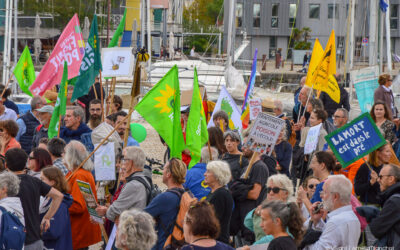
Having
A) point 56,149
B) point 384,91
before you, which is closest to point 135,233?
point 56,149

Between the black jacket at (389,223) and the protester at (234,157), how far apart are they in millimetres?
2032

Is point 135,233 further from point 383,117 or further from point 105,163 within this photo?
point 383,117

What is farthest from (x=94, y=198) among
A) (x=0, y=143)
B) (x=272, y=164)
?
(x=0, y=143)

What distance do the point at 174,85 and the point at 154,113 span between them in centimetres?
37

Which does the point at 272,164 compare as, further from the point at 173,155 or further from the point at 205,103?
the point at 205,103

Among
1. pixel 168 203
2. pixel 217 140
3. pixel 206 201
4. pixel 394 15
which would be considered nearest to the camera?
pixel 206 201

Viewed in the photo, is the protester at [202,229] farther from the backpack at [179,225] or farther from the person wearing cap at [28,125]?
the person wearing cap at [28,125]

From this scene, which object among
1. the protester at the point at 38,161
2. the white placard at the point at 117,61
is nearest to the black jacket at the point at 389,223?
the protester at the point at 38,161

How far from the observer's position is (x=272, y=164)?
25.6 feet

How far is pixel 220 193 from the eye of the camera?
6.59 meters

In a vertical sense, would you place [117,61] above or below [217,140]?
above

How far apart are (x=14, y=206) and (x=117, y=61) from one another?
16.4 ft

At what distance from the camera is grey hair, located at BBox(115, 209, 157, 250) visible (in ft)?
16.1

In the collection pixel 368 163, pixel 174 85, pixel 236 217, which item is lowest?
pixel 236 217
